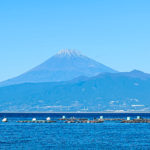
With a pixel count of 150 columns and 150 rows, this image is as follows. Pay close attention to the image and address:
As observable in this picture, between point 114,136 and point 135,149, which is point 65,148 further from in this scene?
point 114,136

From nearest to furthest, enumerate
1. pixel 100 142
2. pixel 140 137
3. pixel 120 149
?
pixel 120 149 → pixel 100 142 → pixel 140 137

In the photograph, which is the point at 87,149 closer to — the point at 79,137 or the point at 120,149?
the point at 120,149

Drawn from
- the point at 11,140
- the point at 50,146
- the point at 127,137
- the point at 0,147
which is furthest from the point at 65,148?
the point at 127,137

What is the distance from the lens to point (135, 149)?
74250 mm

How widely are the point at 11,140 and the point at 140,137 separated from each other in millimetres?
22342

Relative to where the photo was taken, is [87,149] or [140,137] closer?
[87,149]

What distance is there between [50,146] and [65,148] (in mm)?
3096

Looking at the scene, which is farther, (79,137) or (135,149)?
(79,137)

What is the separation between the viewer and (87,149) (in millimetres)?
74125

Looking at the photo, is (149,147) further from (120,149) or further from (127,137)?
(127,137)

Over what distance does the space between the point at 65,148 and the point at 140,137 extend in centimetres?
2183

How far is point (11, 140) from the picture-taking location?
287 feet

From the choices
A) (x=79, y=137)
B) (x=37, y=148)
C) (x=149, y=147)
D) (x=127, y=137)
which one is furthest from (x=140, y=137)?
(x=37, y=148)

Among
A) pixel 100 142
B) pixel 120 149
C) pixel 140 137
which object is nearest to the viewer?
pixel 120 149
